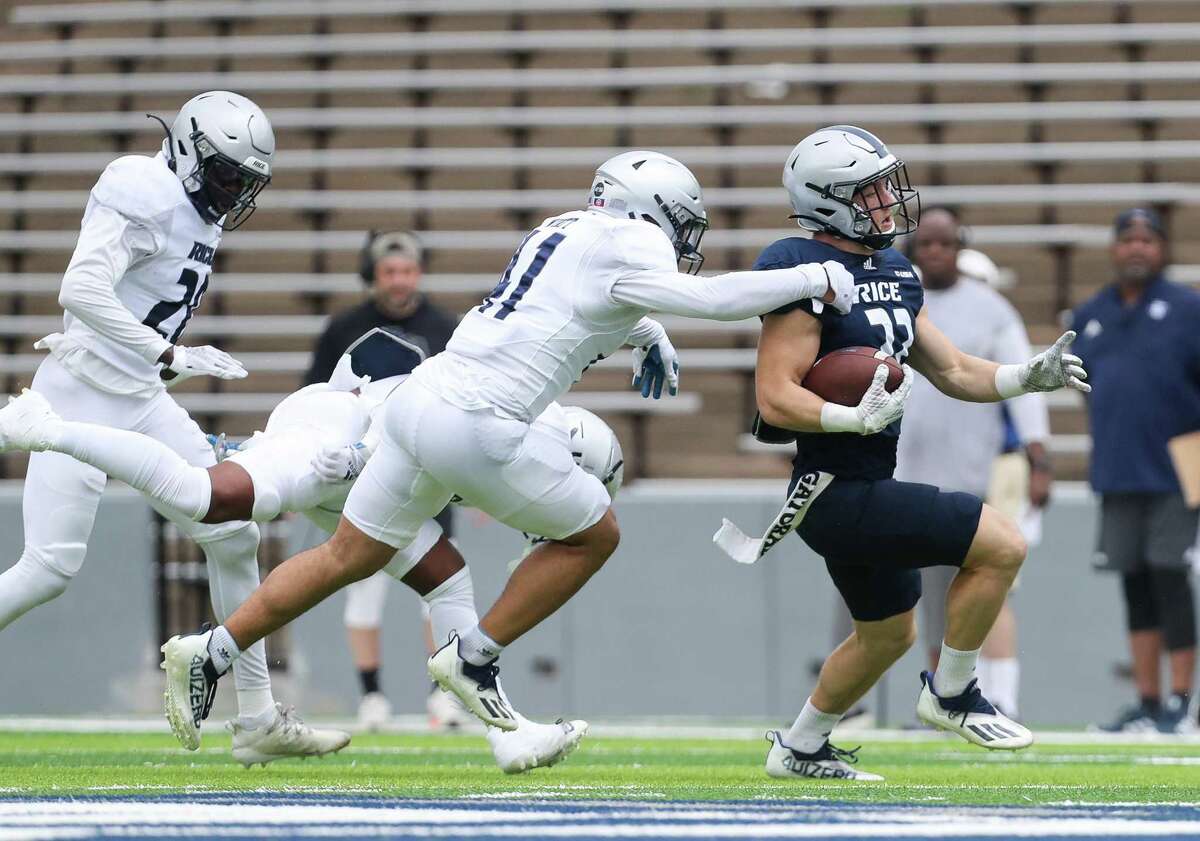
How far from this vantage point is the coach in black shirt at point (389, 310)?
21.9 ft

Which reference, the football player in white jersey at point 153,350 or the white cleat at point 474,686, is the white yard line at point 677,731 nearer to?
the football player in white jersey at point 153,350

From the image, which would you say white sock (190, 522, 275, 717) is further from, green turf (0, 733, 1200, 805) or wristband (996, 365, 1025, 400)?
wristband (996, 365, 1025, 400)

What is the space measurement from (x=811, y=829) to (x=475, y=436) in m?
1.43

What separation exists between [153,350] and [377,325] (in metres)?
2.24

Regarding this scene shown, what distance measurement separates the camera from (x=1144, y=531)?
23.2ft

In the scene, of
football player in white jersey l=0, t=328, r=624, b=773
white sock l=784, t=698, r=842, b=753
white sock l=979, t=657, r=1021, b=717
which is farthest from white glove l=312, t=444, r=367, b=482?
white sock l=979, t=657, r=1021, b=717

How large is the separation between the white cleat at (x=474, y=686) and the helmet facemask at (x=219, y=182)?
128 centimetres

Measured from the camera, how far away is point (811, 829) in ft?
9.46

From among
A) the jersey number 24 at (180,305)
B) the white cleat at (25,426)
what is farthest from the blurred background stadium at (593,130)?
the white cleat at (25,426)

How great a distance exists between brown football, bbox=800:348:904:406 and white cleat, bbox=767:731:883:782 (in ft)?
2.89

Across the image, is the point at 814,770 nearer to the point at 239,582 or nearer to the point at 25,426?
the point at 239,582

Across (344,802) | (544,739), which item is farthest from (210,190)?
(344,802)

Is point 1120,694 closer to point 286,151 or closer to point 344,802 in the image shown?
point 344,802

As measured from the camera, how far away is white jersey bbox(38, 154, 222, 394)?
15.0 ft
